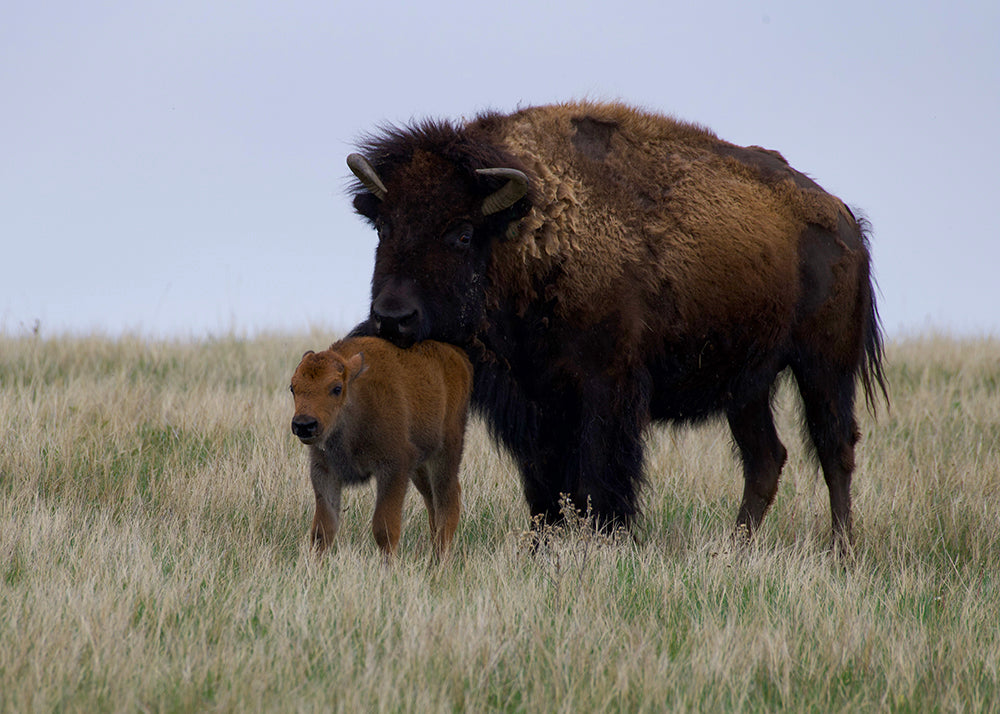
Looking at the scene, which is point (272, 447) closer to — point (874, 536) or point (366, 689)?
point (874, 536)

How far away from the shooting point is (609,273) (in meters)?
5.41

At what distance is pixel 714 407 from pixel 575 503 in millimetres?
1140

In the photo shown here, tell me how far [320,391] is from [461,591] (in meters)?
1.10

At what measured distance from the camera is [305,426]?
459cm

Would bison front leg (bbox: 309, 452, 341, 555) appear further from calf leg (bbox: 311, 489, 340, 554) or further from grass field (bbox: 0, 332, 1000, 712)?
grass field (bbox: 0, 332, 1000, 712)

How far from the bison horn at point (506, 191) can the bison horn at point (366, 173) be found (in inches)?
19.6

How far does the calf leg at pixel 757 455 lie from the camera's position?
665 cm

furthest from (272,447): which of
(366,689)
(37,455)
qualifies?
(366,689)

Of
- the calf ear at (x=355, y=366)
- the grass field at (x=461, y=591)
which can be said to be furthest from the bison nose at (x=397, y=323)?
the grass field at (x=461, y=591)

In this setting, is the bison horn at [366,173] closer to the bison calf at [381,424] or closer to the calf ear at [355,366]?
the bison calf at [381,424]

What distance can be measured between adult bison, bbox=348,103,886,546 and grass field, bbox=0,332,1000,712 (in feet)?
2.20

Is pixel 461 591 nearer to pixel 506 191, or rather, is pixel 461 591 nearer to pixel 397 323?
pixel 397 323

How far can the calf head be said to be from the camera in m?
4.61

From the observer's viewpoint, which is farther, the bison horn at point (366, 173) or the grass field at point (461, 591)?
the bison horn at point (366, 173)
